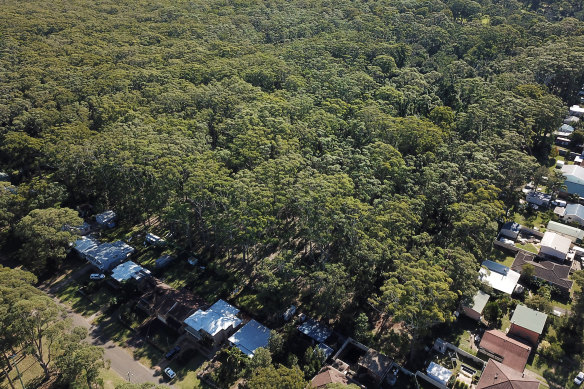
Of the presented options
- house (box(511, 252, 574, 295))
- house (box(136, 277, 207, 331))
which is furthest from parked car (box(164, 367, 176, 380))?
house (box(511, 252, 574, 295))

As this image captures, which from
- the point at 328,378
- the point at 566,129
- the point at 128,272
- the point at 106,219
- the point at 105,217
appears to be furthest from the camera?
the point at 566,129

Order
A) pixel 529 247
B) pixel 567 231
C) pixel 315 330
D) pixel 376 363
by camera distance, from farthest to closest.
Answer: pixel 567 231 < pixel 529 247 < pixel 315 330 < pixel 376 363

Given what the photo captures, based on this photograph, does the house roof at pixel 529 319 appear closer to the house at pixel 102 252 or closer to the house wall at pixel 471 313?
the house wall at pixel 471 313

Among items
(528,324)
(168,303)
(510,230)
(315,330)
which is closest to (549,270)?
(510,230)

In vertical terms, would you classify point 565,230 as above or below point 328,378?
below

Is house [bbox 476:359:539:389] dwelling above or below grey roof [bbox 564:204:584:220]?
above

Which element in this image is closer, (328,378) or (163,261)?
(328,378)

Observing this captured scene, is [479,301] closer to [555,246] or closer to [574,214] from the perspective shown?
[555,246]

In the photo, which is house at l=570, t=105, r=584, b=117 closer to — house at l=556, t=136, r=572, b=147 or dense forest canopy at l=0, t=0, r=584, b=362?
dense forest canopy at l=0, t=0, r=584, b=362
